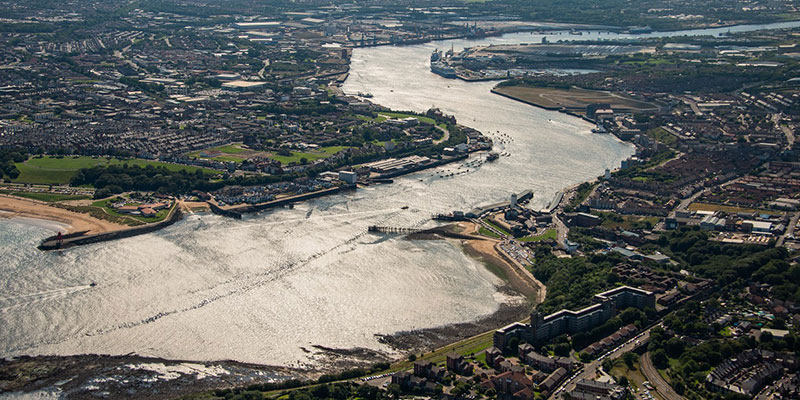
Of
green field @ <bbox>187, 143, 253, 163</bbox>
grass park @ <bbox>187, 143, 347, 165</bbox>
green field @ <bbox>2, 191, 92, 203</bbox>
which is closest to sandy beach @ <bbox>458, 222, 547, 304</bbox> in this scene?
grass park @ <bbox>187, 143, 347, 165</bbox>

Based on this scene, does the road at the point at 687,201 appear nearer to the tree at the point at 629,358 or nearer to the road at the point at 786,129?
the road at the point at 786,129

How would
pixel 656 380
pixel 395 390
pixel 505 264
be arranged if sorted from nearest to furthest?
1. pixel 395 390
2. pixel 656 380
3. pixel 505 264

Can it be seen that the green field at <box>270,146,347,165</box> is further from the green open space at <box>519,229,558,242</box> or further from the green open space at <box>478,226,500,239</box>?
the green open space at <box>519,229,558,242</box>

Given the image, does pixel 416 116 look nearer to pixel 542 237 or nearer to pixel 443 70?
pixel 443 70

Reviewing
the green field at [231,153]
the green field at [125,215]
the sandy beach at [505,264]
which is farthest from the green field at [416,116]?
the green field at [125,215]

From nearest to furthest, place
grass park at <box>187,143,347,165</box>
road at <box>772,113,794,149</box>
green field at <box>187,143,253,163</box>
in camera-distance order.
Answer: green field at <box>187,143,253,163</box>
grass park at <box>187,143,347,165</box>
road at <box>772,113,794,149</box>

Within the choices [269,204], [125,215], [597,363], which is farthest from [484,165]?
[597,363]

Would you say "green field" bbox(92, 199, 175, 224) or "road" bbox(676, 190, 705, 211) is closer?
"green field" bbox(92, 199, 175, 224)
